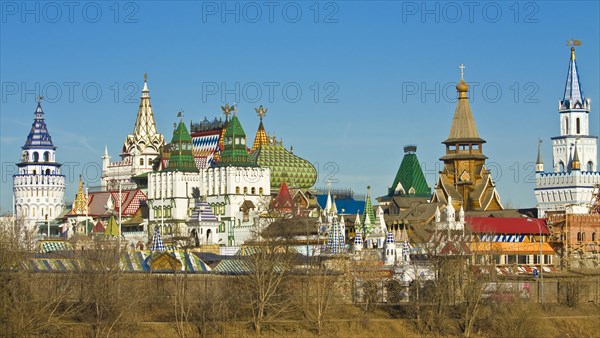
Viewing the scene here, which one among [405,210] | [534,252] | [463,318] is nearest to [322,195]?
[405,210]

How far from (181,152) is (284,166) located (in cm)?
881

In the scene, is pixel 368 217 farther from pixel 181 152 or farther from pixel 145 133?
pixel 145 133

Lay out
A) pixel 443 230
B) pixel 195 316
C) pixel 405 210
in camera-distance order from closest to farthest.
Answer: pixel 195 316
pixel 443 230
pixel 405 210

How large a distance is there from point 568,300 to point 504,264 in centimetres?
1387

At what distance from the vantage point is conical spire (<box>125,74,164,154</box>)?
13900 cm

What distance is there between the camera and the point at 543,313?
81000 millimetres

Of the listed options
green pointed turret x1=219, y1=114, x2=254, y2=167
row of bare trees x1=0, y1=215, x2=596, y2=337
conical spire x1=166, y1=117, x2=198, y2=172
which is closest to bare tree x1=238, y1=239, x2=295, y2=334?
row of bare trees x1=0, y1=215, x2=596, y2=337

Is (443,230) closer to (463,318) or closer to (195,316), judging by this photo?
(463,318)

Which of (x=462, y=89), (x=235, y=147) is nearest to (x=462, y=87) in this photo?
(x=462, y=89)

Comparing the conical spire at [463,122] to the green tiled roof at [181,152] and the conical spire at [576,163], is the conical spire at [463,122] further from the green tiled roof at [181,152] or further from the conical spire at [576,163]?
the green tiled roof at [181,152]

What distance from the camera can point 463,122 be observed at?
4609 inches

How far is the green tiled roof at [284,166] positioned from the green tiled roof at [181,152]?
4.98 meters

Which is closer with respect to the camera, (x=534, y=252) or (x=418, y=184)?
(x=534, y=252)

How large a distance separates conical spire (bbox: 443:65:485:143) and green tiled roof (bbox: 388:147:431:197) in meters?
5.26
